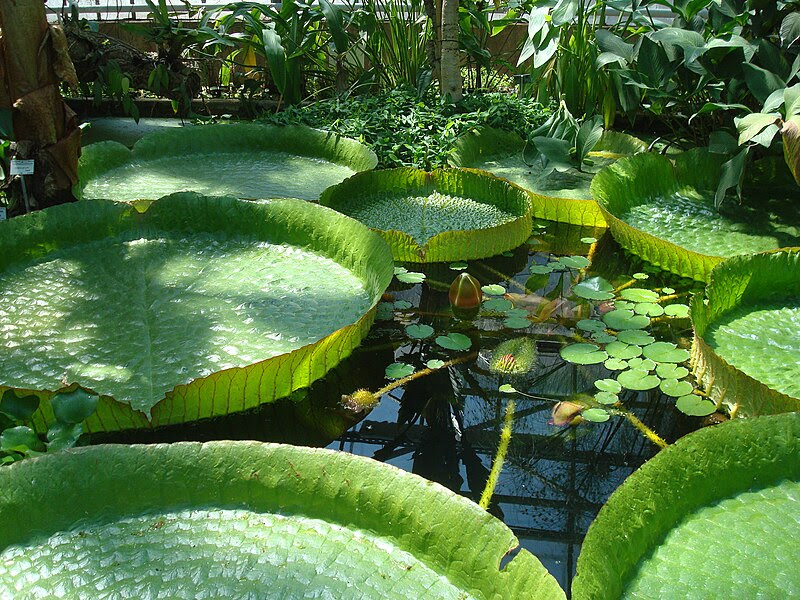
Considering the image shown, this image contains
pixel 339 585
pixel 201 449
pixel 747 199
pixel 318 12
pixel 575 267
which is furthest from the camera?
pixel 318 12

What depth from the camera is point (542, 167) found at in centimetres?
392

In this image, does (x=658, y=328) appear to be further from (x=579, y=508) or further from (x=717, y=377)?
(x=579, y=508)

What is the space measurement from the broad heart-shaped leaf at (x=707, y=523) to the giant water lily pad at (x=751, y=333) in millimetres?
226

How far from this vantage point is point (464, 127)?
167 inches

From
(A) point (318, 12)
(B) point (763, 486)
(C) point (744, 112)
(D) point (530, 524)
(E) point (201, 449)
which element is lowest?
(D) point (530, 524)

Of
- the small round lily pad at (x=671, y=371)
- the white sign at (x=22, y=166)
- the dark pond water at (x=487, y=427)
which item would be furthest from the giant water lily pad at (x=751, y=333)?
the white sign at (x=22, y=166)

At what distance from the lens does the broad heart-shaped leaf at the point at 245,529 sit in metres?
1.28

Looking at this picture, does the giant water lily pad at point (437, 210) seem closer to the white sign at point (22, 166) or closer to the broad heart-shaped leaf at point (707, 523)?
the white sign at point (22, 166)

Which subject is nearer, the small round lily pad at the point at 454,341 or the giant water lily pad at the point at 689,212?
the small round lily pad at the point at 454,341

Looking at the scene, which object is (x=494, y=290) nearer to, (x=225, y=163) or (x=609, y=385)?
(x=609, y=385)

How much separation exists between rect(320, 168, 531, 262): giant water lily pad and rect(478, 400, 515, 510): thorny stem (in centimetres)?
96

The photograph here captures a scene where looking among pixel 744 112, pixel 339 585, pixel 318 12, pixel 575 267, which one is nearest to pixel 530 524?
pixel 339 585

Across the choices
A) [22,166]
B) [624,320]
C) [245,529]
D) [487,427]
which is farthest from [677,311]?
[22,166]

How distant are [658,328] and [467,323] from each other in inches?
25.5
